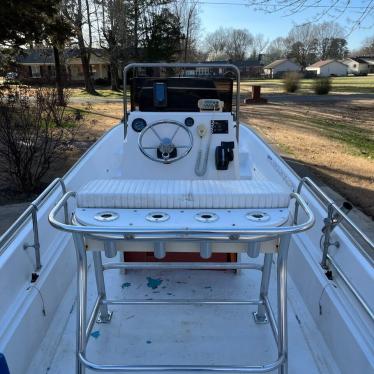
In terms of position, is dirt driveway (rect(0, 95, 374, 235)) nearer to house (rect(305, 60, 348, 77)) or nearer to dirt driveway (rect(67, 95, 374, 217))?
dirt driveway (rect(67, 95, 374, 217))

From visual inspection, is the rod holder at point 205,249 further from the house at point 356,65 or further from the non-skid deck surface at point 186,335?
the house at point 356,65

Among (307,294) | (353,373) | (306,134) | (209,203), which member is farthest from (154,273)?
(306,134)

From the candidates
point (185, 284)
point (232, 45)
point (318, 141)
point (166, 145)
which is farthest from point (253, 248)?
point (232, 45)

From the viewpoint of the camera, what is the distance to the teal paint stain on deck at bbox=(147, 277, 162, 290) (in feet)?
8.82

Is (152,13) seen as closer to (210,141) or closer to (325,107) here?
(325,107)

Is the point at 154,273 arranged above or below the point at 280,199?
below

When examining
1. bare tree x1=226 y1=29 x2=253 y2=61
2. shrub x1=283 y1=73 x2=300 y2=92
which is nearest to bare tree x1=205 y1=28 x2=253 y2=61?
bare tree x1=226 y1=29 x2=253 y2=61

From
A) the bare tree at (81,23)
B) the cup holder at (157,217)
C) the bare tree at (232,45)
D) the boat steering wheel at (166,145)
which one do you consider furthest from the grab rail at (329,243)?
the bare tree at (232,45)

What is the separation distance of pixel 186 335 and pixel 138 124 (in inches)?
76.8

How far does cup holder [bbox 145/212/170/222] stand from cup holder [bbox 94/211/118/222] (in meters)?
0.13

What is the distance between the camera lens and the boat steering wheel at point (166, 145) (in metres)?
3.42

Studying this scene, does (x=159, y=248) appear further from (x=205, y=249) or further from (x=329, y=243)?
(x=329, y=243)

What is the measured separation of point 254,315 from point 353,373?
0.68 meters

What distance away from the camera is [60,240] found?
8.94 ft
